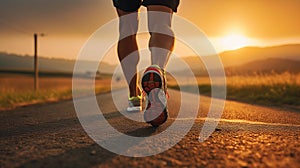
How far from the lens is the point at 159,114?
5.66 ft

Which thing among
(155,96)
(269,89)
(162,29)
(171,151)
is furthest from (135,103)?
(269,89)

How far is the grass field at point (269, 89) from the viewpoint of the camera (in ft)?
23.9

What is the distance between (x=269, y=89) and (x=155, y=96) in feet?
29.1

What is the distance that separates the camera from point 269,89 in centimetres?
962

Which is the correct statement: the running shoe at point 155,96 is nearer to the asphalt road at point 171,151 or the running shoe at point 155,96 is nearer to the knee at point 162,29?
the asphalt road at point 171,151

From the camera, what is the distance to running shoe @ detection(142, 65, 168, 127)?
1.73m

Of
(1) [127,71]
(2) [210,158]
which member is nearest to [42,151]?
(2) [210,158]

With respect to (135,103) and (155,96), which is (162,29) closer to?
(155,96)

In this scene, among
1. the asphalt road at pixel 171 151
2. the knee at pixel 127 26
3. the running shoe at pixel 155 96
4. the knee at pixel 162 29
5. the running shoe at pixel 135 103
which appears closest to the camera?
the asphalt road at pixel 171 151

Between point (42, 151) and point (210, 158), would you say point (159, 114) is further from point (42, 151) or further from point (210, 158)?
point (42, 151)

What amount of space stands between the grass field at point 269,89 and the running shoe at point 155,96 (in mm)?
5523

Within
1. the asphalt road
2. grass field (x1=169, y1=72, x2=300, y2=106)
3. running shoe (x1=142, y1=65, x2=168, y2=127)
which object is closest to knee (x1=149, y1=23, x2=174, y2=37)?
running shoe (x1=142, y1=65, x2=168, y2=127)

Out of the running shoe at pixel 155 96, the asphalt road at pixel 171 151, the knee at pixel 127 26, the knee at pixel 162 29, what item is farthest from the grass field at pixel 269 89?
the asphalt road at pixel 171 151

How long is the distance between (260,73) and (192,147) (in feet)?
A: 39.3
